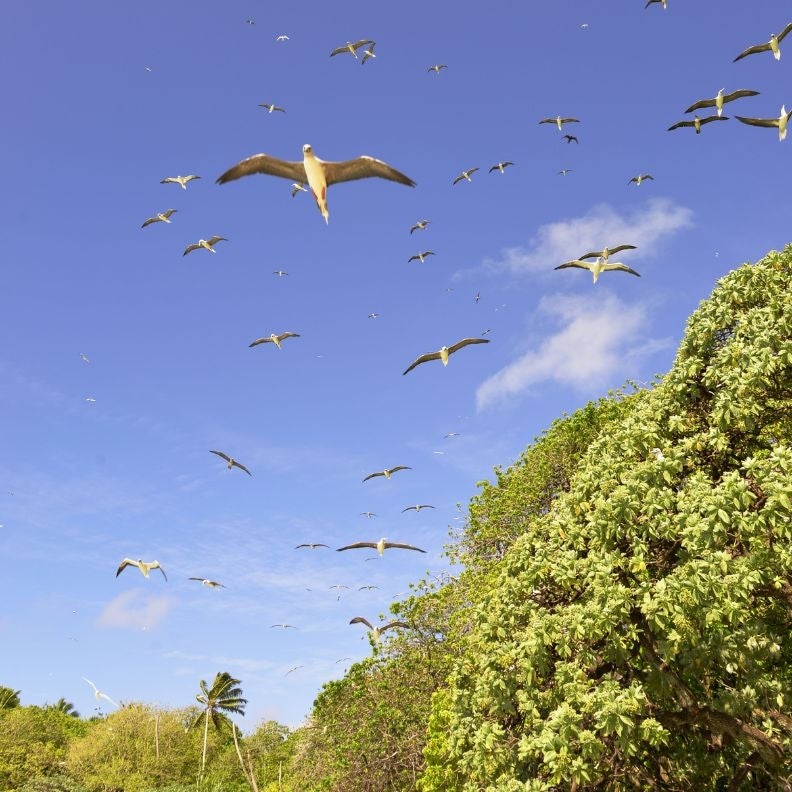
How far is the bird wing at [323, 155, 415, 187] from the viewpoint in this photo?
12.4 m

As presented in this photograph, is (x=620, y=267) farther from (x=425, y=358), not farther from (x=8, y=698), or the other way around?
(x=8, y=698)

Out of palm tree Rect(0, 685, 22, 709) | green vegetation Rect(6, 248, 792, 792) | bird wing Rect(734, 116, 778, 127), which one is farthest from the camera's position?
palm tree Rect(0, 685, 22, 709)

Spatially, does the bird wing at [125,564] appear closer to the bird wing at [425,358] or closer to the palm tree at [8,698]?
the bird wing at [425,358]

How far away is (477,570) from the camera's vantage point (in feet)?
81.7

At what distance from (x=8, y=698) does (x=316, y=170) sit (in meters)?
72.4

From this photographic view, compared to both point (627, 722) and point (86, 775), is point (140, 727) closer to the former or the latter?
point (86, 775)

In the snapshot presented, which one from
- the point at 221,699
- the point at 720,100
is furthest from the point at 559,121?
the point at 221,699

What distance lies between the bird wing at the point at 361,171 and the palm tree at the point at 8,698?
70.5 m

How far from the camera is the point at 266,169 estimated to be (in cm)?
1281

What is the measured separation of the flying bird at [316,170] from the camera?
1243 cm

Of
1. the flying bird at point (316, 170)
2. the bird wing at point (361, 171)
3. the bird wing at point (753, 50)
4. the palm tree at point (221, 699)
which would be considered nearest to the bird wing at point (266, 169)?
the flying bird at point (316, 170)

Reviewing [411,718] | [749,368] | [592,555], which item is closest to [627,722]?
[592,555]

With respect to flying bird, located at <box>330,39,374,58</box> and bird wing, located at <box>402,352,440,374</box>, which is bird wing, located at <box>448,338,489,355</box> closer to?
bird wing, located at <box>402,352,440,374</box>

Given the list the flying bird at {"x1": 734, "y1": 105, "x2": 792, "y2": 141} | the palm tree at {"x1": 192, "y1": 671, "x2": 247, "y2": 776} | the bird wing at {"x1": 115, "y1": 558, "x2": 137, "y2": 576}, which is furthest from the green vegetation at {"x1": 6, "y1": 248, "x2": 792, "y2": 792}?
the palm tree at {"x1": 192, "y1": 671, "x2": 247, "y2": 776}
